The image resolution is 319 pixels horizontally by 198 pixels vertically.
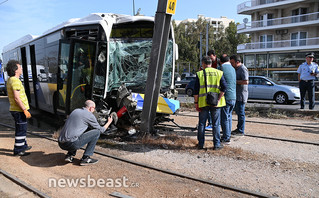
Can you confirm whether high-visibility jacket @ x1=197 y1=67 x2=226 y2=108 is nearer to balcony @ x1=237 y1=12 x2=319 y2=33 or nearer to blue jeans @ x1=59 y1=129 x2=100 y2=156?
blue jeans @ x1=59 y1=129 x2=100 y2=156

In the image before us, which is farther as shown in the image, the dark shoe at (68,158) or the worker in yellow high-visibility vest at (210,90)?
the worker in yellow high-visibility vest at (210,90)

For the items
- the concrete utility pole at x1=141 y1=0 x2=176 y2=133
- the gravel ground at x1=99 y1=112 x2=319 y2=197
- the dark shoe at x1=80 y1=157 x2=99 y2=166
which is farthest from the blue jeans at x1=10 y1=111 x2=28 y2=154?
the concrete utility pole at x1=141 y1=0 x2=176 y2=133

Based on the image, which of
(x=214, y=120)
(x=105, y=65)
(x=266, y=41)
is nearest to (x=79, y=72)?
(x=105, y=65)

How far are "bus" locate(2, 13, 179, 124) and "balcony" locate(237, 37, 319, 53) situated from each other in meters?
33.4

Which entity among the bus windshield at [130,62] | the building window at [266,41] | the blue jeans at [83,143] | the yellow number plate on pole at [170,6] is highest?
the building window at [266,41]

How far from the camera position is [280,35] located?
40156 millimetres

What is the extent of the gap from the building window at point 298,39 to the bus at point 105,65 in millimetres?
33839

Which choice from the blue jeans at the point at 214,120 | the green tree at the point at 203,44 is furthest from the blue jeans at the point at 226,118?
the green tree at the point at 203,44

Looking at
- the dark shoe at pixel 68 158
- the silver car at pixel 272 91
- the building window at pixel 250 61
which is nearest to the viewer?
the dark shoe at pixel 68 158

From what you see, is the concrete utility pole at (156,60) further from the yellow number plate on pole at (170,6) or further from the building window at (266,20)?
the building window at (266,20)

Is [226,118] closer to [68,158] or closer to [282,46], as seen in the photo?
[68,158]

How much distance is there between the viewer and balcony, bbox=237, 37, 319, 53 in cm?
3575

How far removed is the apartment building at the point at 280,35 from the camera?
3650 centimetres

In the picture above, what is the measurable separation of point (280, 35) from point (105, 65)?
38.7m
